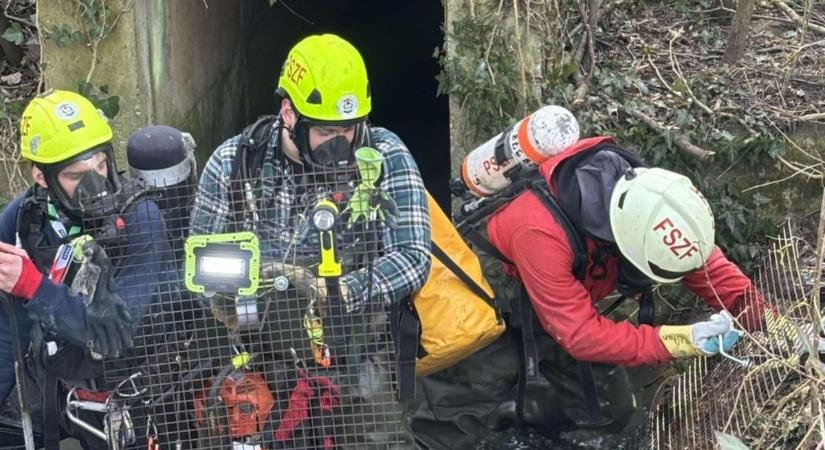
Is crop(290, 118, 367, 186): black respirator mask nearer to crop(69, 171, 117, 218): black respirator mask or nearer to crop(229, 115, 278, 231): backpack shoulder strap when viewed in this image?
crop(229, 115, 278, 231): backpack shoulder strap

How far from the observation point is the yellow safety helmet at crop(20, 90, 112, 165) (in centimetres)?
335

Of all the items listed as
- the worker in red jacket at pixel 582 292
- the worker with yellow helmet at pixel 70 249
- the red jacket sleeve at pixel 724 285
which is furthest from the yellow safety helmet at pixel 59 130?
the red jacket sleeve at pixel 724 285

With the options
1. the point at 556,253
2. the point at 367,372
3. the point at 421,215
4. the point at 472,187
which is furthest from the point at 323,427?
the point at 472,187

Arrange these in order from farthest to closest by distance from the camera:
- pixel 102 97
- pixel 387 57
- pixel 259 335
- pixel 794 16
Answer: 1. pixel 387 57
2. pixel 794 16
3. pixel 102 97
4. pixel 259 335

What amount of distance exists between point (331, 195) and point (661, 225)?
1.24 meters

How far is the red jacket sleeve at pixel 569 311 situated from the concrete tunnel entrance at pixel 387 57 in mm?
3496

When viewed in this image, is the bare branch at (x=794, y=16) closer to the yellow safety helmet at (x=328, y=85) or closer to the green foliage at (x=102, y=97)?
the yellow safety helmet at (x=328, y=85)

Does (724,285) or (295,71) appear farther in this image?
(724,285)

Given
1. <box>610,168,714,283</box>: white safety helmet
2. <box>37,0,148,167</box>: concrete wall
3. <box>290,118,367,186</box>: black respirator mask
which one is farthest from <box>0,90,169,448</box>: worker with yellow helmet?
<box>37,0,148,167</box>: concrete wall

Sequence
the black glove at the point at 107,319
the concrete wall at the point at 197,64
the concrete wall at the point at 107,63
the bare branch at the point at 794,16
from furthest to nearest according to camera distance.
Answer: the bare branch at the point at 794,16
the concrete wall at the point at 197,64
the concrete wall at the point at 107,63
the black glove at the point at 107,319

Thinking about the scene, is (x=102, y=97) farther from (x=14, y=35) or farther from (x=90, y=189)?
(x=90, y=189)

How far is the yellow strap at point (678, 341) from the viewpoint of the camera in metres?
3.54

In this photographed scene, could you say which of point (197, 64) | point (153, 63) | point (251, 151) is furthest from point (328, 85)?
point (197, 64)

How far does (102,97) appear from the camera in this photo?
5242mm
